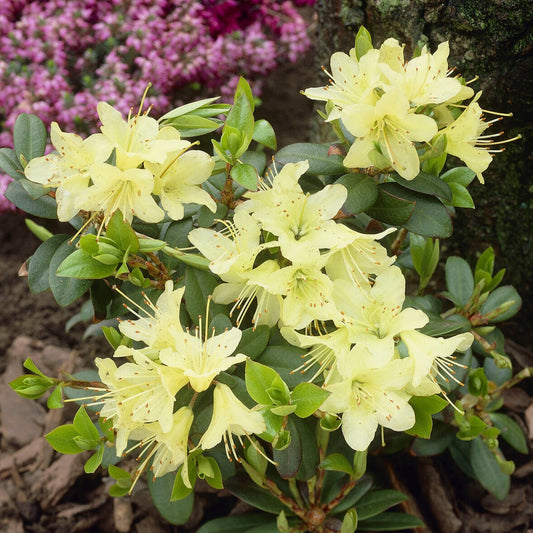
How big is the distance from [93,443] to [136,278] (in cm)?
34

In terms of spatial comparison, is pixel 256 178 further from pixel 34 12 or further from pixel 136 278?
pixel 34 12

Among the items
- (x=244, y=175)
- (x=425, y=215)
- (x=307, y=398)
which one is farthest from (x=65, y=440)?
(x=425, y=215)

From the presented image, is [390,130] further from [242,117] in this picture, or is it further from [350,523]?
[350,523]

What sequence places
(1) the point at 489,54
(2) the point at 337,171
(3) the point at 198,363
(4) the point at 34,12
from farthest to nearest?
(4) the point at 34,12
(1) the point at 489,54
(2) the point at 337,171
(3) the point at 198,363

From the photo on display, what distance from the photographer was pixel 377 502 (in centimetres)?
153

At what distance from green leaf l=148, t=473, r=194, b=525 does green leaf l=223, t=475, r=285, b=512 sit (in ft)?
0.38

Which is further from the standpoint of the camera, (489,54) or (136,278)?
(489,54)

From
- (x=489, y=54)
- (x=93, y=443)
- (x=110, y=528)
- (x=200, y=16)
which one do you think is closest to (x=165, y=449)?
(x=93, y=443)

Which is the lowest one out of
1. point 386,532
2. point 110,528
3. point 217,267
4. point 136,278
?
point 110,528

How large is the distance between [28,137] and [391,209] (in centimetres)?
78

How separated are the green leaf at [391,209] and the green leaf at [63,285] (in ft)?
1.91

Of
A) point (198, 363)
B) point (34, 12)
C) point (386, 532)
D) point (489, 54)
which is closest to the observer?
point (198, 363)

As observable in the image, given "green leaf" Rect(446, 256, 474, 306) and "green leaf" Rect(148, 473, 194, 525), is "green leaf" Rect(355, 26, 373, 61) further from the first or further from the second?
"green leaf" Rect(148, 473, 194, 525)

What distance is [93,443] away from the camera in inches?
49.3
